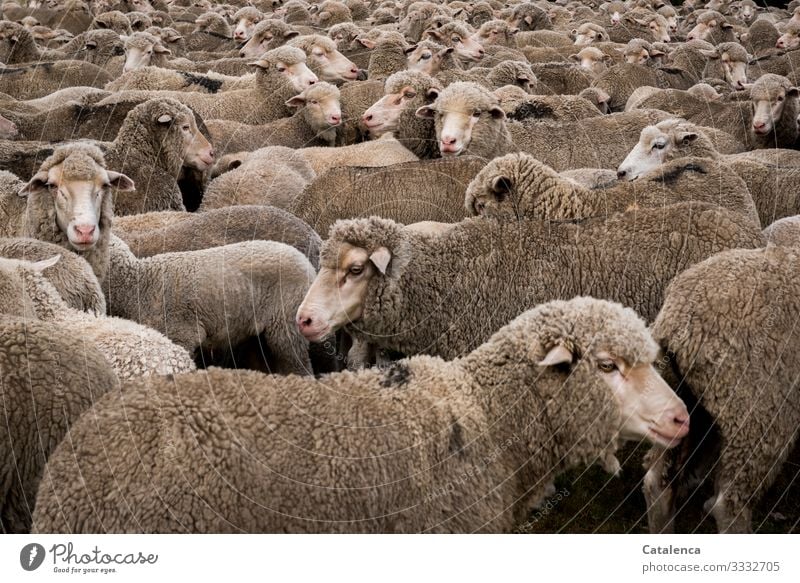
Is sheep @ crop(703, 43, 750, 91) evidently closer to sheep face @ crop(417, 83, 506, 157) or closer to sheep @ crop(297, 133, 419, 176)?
sheep face @ crop(417, 83, 506, 157)

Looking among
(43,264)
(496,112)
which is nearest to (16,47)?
(496,112)

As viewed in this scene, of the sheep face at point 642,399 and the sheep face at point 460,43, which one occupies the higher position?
the sheep face at point 642,399

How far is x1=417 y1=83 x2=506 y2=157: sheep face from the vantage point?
8273mm

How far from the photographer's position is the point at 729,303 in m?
4.58

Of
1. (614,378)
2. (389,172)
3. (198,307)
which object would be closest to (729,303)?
(614,378)

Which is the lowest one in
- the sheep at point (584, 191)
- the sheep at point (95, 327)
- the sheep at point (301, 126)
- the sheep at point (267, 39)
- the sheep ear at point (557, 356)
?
the sheep at point (267, 39)

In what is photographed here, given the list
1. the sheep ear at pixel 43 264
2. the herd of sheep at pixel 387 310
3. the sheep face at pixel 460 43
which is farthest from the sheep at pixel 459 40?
the sheep ear at pixel 43 264

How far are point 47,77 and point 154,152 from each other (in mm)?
5551

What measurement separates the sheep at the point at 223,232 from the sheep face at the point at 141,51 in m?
6.65

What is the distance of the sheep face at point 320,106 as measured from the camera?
32.3ft

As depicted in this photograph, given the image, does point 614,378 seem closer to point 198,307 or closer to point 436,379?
point 436,379

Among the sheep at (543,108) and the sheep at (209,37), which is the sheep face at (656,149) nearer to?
the sheep at (543,108)

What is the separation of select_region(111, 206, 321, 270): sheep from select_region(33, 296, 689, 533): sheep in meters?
2.94

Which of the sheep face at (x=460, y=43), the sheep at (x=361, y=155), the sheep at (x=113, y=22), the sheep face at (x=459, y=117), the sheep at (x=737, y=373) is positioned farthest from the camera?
the sheep at (x=113, y=22)
